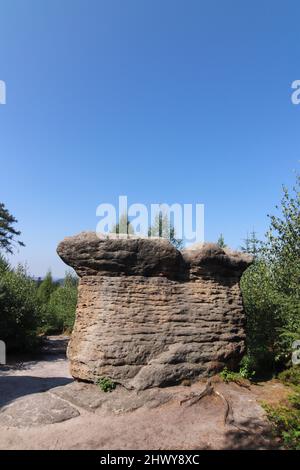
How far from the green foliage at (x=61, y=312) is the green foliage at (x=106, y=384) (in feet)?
54.1

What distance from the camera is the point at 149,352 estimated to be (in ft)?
28.9

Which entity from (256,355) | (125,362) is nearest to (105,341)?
(125,362)

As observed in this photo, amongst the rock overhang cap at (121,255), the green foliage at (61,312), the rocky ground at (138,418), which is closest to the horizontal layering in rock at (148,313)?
the rock overhang cap at (121,255)

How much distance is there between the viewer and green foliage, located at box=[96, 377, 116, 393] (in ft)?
27.4

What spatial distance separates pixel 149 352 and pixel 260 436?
331 cm

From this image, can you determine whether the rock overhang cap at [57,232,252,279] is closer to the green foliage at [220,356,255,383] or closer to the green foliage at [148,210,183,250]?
the green foliage at [220,356,255,383]

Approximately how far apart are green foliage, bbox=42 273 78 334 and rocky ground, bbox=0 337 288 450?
50.6 feet

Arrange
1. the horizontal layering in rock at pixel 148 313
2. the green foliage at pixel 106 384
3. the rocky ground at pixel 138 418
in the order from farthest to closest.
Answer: the horizontal layering in rock at pixel 148 313 < the green foliage at pixel 106 384 < the rocky ground at pixel 138 418

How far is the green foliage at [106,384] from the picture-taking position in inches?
328

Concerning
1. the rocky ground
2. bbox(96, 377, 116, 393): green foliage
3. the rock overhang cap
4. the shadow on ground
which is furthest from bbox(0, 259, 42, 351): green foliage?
bbox(96, 377, 116, 393): green foliage

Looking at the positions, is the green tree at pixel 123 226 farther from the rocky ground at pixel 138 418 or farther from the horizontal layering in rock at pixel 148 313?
the rocky ground at pixel 138 418

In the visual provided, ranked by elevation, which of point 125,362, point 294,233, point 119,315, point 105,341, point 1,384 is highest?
point 294,233

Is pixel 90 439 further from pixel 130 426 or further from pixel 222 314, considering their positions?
pixel 222 314
